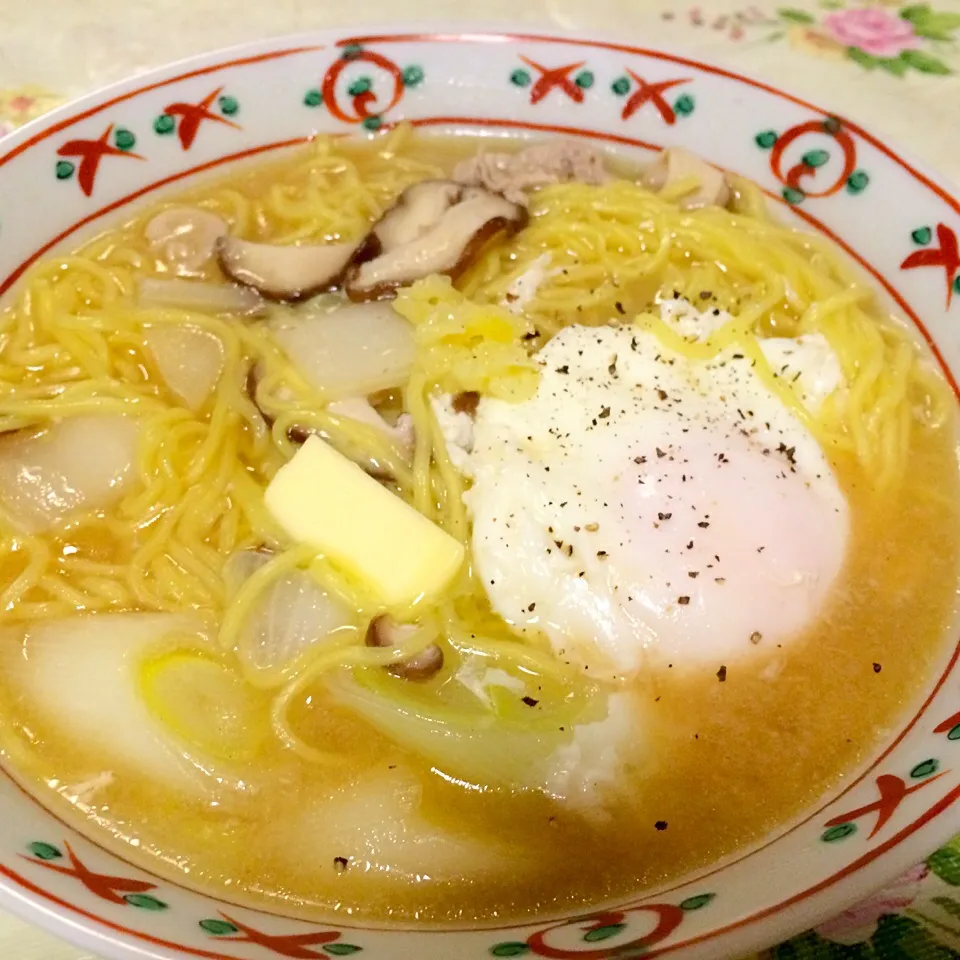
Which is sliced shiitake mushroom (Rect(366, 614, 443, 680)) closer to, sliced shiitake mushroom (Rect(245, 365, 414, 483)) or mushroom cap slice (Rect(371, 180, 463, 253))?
sliced shiitake mushroom (Rect(245, 365, 414, 483))

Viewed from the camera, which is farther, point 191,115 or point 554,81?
point 554,81

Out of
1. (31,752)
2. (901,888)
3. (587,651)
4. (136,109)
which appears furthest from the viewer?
(136,109)

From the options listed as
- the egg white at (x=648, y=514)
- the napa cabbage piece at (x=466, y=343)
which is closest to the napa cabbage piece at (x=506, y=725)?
the egg white at (x=648, y=514)

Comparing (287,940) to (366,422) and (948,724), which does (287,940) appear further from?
(948,724)

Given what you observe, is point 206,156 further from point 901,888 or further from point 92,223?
point 901,888

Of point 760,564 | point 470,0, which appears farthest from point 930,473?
point 470,0

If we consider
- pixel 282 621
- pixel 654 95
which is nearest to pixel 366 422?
pixel 282 621

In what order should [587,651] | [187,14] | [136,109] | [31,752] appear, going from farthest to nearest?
[187,14] → [136,109] → [587,651] → [31,752]
